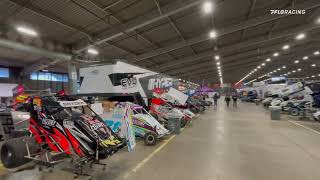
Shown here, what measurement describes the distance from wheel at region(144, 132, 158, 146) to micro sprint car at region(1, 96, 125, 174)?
7.35ft

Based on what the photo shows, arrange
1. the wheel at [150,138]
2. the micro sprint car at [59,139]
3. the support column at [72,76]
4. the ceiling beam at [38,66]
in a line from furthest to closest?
the ceiling beam at [38,66]
the support column at [72,76]
the wheel at [150,138]
the micro sprint car at [59,139]

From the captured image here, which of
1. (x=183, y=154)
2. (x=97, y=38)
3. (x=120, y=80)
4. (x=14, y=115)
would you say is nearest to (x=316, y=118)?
(x=183, y=154)

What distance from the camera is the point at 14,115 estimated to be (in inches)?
228

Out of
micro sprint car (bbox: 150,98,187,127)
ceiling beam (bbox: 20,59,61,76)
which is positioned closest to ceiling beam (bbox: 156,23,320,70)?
ceiling beam (bbox: 20,59,61,76)

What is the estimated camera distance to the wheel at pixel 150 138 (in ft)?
20.3

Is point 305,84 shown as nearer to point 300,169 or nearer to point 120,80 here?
point 300,169

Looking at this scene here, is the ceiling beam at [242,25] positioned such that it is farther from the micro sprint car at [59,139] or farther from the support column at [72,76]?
the micro sprint car at [59,139]

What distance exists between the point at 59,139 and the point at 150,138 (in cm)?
295

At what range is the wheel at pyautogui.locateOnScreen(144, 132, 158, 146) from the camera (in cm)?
619

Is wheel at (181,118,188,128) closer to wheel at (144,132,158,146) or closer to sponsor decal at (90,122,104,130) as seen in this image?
wheel at (144,132,158,146)

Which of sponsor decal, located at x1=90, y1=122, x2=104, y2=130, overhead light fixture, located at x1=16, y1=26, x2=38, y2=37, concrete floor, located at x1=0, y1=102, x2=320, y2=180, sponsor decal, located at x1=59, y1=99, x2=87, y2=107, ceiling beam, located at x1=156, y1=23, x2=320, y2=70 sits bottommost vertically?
concrete floor, located at x1=0, y1=102, x2=320, y2=180

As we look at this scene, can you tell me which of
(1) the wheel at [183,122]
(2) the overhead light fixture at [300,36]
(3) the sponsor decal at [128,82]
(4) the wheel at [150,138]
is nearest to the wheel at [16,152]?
(4) the wheel at [150,138]

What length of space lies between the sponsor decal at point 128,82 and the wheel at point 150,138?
1.81m

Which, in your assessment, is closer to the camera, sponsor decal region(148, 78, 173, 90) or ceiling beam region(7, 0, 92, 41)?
ceiling beam region(7, 0, 92, 41)
